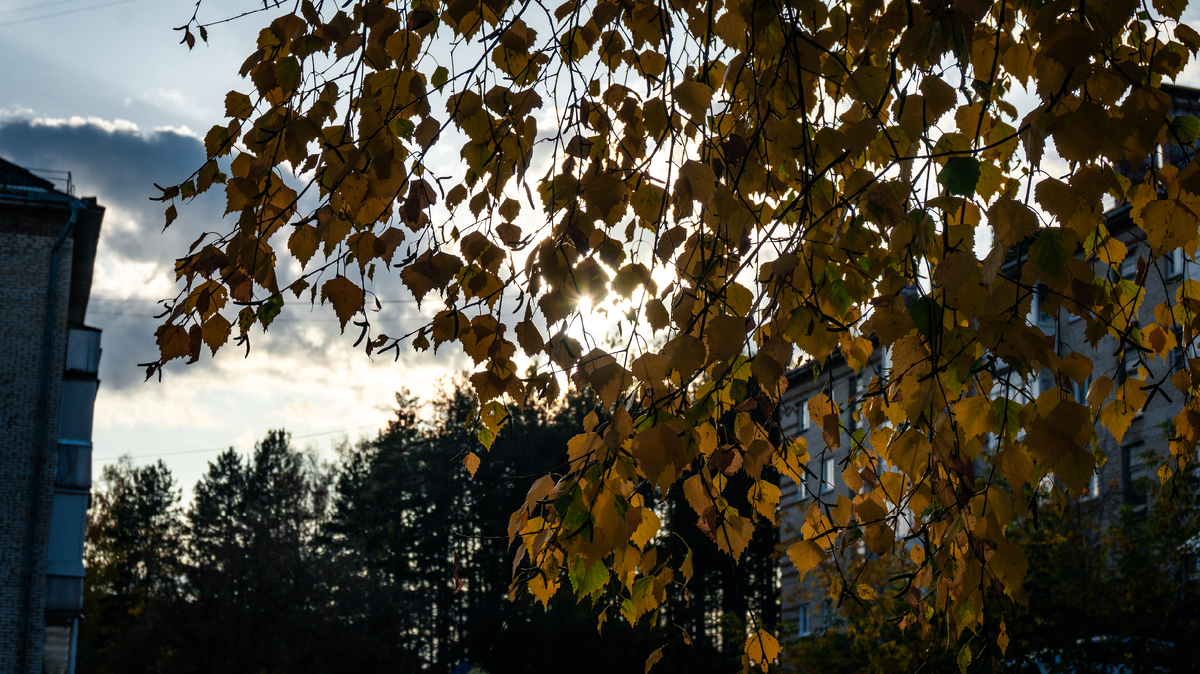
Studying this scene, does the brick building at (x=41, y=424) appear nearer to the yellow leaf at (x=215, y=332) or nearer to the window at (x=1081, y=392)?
the window at (x=1081, y=392)

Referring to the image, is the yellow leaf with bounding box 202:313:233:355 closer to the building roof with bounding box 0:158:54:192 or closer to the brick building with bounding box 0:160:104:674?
the brick building with bounding box 0:160:104:674

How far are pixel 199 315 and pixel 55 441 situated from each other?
19929 mm

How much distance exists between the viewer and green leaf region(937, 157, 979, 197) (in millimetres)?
1760

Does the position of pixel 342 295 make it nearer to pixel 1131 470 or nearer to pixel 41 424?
pixel 1131 470

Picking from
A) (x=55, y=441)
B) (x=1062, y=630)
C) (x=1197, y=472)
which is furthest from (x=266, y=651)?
(x=1197, y=472)

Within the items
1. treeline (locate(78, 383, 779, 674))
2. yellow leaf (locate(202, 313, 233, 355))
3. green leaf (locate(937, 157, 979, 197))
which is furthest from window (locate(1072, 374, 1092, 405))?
treeline (locate(78, 383, 779, 674))

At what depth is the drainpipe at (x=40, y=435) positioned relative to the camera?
712 inches

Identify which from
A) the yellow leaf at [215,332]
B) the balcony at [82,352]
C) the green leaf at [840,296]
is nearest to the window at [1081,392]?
the green leaf at [840,296]

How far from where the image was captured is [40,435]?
19188 millimetres

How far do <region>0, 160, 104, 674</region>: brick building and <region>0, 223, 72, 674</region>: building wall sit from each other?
0.02 meters

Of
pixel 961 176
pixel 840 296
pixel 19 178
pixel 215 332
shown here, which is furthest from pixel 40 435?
pixel 961 176

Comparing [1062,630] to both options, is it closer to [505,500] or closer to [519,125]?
[519,125]

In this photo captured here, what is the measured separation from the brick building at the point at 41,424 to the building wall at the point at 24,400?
0.06 feet

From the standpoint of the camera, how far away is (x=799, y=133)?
2.52m
